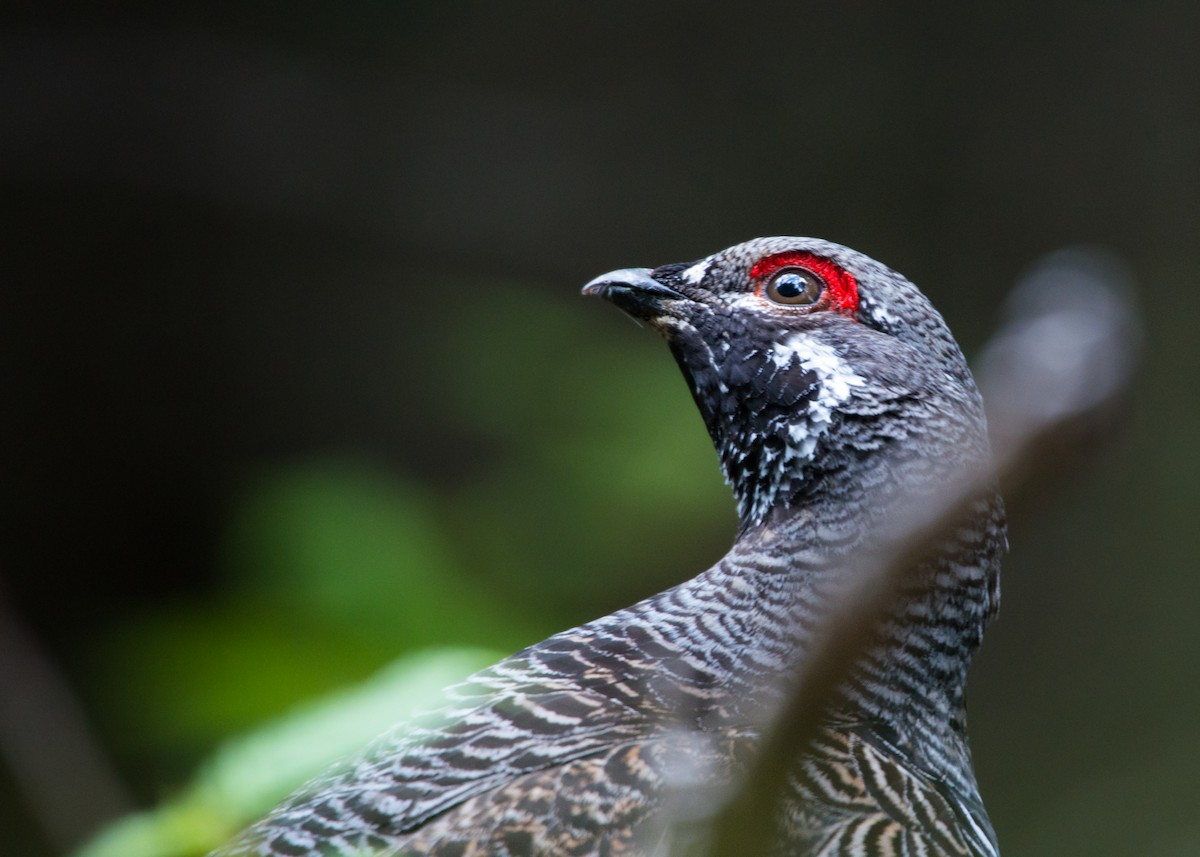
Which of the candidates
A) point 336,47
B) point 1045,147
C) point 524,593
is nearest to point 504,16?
point 336,47

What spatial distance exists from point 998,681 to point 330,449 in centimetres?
662

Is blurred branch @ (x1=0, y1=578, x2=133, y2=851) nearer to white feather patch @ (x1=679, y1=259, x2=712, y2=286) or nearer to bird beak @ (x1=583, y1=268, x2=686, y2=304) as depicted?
bird beak @ (x1=583, y1=268, x2=686, y2=304)

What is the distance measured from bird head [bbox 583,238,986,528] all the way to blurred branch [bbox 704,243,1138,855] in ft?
6.53

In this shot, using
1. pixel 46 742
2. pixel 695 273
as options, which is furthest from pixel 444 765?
pixel 46 742

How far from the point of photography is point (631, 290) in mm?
4000

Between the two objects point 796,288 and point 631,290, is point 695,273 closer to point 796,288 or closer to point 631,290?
point 631,290

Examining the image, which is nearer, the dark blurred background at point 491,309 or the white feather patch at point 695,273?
the white feather patch at point 695,273

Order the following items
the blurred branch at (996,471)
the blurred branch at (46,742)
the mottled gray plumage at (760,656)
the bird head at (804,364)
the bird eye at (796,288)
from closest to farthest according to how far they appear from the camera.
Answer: the blurred branch at (996,471) < the mottled gray plumage at (760,656) < the bird head at (804,364) < the bird eye at (796,288) < the blurred branch at (46,742)

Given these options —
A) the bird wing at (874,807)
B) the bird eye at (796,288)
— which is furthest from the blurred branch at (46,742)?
the bird eye at (796,288)

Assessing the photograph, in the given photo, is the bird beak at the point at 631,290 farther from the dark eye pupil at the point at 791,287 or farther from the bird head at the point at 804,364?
the dark eye pupil at the point at 791,287

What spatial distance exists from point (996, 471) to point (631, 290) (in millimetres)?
2870

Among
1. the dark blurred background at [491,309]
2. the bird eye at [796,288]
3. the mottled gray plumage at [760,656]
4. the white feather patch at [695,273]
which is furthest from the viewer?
the dark blurred background at [491,309]

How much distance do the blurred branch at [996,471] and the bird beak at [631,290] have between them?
244cm

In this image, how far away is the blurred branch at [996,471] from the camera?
1.21 metres
